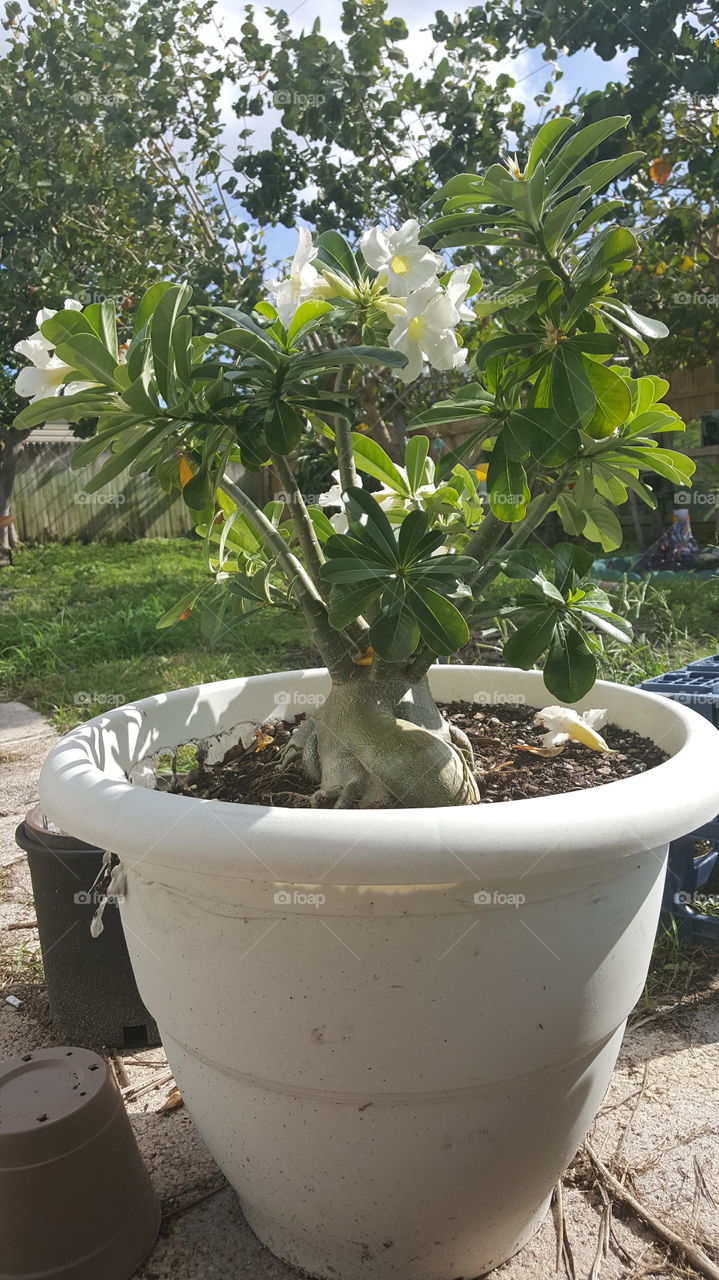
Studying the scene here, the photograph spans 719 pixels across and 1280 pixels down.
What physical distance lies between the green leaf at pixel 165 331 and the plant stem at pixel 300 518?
18cm

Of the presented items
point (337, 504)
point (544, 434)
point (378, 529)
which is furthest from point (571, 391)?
point (337, 504)

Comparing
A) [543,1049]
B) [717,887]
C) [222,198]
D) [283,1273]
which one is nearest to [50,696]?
[222,198]

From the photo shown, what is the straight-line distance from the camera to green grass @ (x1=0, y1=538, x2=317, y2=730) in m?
4.32

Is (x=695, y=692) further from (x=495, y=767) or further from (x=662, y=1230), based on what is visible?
(x=662, y=1230)

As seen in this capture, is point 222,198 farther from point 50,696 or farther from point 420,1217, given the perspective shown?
point 420,1217

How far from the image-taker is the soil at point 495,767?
49.3 inches

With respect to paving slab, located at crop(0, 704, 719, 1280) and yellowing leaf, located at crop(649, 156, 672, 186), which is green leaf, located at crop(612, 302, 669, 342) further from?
yellowing leaf, located at crop(649, 156, 672, 186)

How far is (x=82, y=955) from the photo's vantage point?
1780 mm

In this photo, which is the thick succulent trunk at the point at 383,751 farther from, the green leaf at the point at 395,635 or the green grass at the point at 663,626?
the green grass at the point at 663,626

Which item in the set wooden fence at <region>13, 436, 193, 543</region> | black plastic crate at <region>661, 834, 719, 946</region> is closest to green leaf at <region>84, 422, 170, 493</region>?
black plastic crate at <region>661, 834, 719, 946</region>

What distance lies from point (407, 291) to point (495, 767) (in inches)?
27.7

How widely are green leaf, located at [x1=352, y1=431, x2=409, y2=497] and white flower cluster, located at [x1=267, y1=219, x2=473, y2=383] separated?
0.78 feet

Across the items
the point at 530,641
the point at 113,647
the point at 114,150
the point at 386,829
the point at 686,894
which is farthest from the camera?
the point at 113,647

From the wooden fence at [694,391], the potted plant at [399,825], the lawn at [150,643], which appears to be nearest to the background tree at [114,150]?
the lawn at [150,643]
